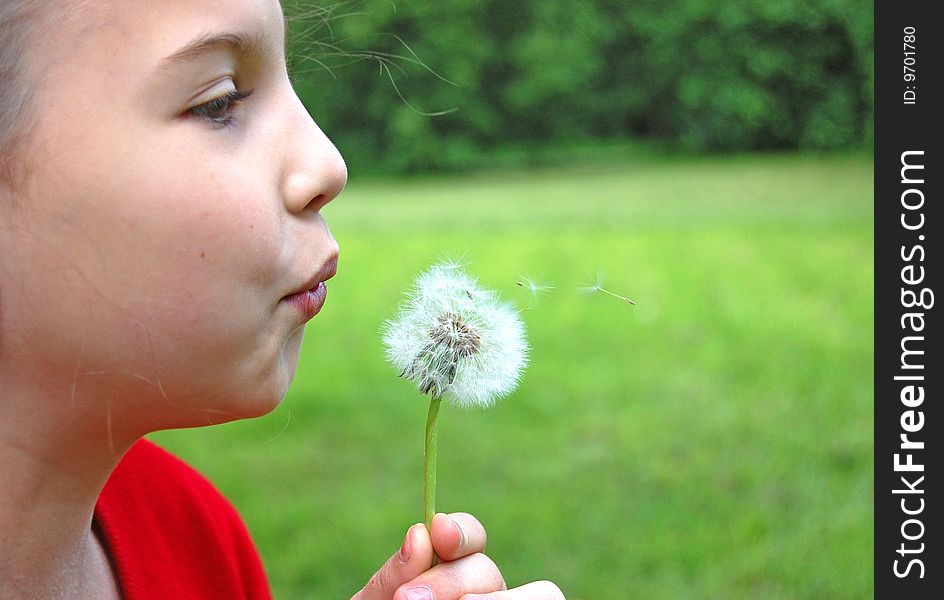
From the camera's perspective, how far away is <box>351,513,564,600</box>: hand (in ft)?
3.75

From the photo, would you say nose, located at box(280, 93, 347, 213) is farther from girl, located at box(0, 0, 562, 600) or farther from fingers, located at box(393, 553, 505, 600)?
fingers, located at box(393, 553, 505, 600)

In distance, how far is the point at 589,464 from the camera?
4199mm

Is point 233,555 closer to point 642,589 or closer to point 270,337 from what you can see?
point 270,337

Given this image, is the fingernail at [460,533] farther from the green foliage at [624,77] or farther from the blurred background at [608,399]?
the green foliage at [624,77]

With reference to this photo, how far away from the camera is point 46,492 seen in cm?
118

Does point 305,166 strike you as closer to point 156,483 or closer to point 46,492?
point 46,492

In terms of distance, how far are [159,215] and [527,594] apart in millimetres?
578

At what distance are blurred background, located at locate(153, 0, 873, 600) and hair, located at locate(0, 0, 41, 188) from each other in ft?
1.44

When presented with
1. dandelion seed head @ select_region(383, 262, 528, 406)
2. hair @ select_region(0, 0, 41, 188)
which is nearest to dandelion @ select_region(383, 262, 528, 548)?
dandelion seed head @ select_region(383, 262, 528, 406)

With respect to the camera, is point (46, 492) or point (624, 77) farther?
point (624, 77)

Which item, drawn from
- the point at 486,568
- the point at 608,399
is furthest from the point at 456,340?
the point at 608,399

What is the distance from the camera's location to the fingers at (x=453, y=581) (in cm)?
114

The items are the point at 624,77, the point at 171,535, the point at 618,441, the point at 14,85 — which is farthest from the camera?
the point at 624,77
